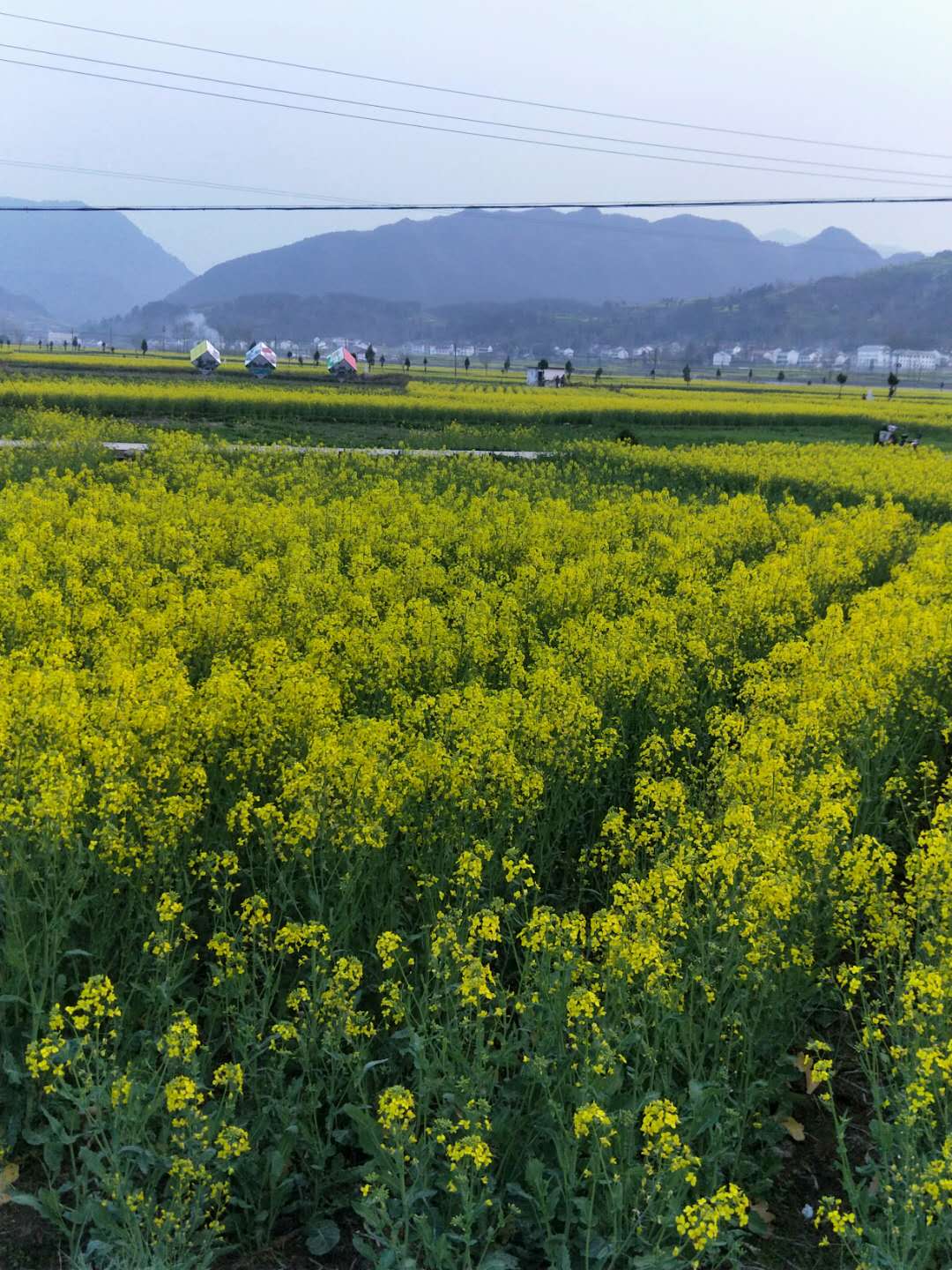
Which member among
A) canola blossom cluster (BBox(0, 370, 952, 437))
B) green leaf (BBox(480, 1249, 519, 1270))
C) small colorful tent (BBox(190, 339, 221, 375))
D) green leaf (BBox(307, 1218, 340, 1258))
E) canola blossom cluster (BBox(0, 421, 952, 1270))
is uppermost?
small colorful tent (BBox(190, 339, 221, 375))

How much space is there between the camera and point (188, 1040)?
345cm

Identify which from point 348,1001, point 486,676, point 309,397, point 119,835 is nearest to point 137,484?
point 486,676

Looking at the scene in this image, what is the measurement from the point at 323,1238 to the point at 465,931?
1.39 m

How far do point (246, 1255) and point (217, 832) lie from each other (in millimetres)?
2332

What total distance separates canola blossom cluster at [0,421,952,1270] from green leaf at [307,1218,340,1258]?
0.10ft

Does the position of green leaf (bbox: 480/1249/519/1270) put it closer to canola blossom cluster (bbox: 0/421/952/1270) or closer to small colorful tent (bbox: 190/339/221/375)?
canola blossom cluster (bbox: 0/421/952/1270)

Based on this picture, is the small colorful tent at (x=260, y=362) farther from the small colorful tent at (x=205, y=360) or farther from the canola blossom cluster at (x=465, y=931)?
the canola blossom cluster at (x=465, y=931)

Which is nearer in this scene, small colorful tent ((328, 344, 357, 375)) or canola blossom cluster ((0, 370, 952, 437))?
canola blossom cluster ((0, 370, 952, 437))

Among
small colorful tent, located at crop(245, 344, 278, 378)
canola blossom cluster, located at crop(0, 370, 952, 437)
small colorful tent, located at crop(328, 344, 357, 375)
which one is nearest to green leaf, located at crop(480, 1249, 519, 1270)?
canola blossom cluster, located at crop(0, 370, 952, 437)

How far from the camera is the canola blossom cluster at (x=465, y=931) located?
3346mm

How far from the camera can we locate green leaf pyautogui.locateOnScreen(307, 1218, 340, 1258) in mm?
3479

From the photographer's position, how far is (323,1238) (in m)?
3.51

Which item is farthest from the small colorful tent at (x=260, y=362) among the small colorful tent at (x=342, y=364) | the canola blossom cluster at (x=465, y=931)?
the canola blossom cluster at (x=465, y=931)

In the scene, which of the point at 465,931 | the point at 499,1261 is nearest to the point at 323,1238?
the point at 499,1261
